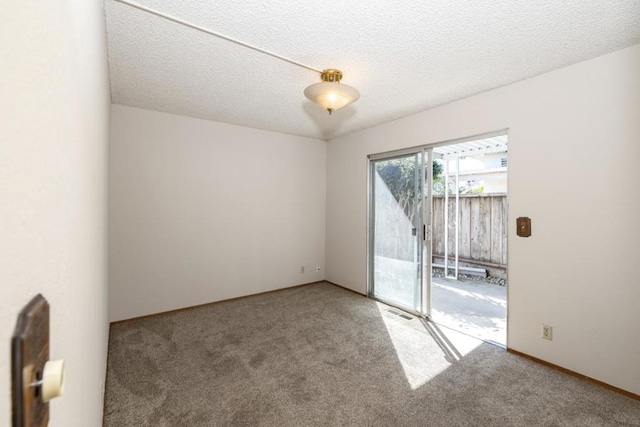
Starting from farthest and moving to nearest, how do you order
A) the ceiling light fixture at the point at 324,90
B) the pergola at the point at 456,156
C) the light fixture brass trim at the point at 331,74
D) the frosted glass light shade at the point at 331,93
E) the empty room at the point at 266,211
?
the pergola at the point at 456,156
the light fixture brass trim at the point at 331,74
the frosted glass light shade at the point at 331,93
the ceiling light fixture at the point at 324,90
the empty room at the point at 266,211

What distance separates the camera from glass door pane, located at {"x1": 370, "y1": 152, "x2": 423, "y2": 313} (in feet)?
12.3

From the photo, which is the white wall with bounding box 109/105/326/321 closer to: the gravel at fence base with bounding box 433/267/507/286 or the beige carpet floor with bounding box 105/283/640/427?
the beige carpet floor with bounding box 105/283/640/427

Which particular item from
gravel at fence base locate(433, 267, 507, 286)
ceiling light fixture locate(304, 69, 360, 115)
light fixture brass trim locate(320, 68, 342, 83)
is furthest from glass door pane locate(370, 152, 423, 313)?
gravel at fence base locate(433, 267, 507, 286)

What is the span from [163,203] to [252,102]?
5.54 feet

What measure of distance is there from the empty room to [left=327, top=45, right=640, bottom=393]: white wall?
13 mm

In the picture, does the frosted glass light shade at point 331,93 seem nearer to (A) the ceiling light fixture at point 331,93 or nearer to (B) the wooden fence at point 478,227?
(A) the ceiling light fixture at point 331,93

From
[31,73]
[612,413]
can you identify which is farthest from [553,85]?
[31,73]

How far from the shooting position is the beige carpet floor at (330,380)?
1951 mm

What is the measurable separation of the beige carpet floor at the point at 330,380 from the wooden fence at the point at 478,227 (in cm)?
284

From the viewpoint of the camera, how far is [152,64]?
98.7 inches

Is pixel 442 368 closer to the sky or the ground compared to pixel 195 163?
closer to the ground

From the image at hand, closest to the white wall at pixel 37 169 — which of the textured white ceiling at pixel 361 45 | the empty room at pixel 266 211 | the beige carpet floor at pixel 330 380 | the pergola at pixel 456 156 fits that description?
the empty room at pixel 266 211

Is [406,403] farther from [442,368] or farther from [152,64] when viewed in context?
[152,64]

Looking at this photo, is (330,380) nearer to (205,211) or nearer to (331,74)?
(331,74)
